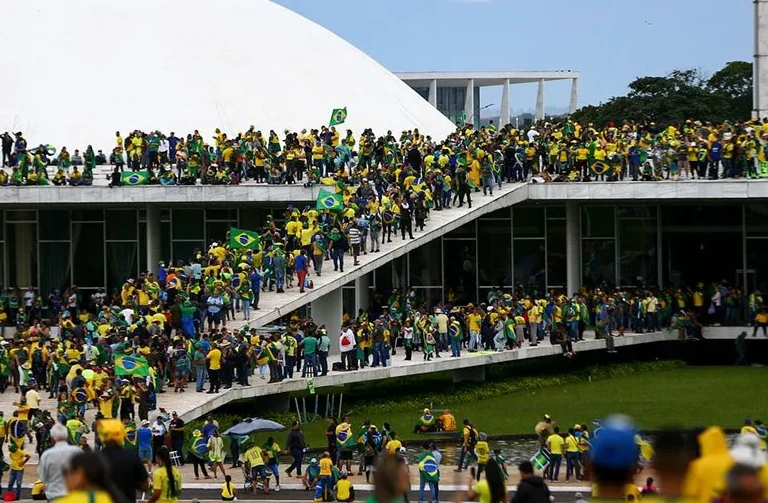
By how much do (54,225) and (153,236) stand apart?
107 inches

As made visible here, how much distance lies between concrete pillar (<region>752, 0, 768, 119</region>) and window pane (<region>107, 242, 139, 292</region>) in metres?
16.5

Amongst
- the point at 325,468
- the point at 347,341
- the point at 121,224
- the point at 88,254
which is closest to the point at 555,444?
the point at 325,468

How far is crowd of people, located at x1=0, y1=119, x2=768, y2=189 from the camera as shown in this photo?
37.3 metres

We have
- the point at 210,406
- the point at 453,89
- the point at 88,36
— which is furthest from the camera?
the point at 453,89

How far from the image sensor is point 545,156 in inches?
1524

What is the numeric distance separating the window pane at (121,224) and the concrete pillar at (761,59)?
16.3 m

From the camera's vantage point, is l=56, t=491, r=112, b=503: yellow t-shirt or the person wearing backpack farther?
the person wearing backpack

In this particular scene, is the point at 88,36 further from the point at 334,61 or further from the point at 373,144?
the point at 373,144

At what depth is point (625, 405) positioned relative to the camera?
31.5m

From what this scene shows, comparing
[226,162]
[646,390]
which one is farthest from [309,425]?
[226,162]

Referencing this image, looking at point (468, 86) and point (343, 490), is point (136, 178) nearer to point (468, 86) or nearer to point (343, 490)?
point (343, 490)

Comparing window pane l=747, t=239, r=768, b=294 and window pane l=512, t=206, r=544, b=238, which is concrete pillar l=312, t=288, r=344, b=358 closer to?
window pane l=512, t=206, r=544, b=238

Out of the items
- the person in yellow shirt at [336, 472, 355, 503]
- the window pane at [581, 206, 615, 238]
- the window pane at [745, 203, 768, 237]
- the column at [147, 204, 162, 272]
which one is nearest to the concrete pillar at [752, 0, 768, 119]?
the window pane at [745, 203, 768, 237]

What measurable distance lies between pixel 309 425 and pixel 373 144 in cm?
933
